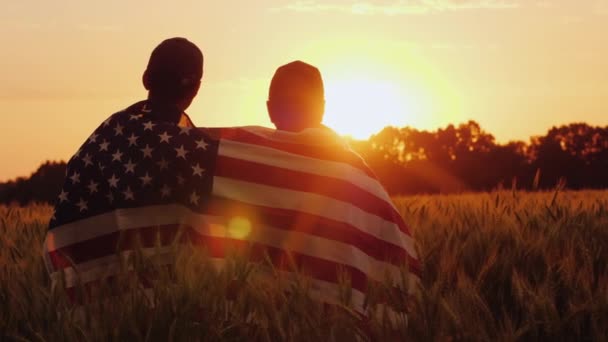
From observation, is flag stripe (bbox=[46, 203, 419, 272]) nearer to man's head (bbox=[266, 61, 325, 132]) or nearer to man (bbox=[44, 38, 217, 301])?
man (bbox=[44, 38, 217, 301])

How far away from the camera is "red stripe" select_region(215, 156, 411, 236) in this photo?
4465 millimetres

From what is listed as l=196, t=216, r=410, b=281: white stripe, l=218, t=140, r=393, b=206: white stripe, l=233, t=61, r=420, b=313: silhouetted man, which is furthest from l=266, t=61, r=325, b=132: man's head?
l=196, t=216, r=410, b=281: white stripe

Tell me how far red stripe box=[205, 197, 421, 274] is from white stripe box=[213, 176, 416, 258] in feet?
0.09

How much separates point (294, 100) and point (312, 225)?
901 millimetres

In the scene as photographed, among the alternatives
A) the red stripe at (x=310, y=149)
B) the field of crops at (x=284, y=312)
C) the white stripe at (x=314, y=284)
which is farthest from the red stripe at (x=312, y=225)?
the field of crops at (x=284, y=312)

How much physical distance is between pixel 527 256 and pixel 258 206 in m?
1.50

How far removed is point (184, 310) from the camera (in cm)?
295

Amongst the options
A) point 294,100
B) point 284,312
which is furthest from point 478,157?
point 284,312

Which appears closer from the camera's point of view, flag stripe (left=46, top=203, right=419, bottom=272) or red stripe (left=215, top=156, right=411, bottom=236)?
flag stripe (left=46, top=203, right=419, bottom=272)

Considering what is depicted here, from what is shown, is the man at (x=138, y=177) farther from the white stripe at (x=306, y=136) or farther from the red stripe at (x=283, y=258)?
the white stripe at (x=306, y=136)

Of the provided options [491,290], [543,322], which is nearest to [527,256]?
[491,290]

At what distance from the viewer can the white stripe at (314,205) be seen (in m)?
4.39

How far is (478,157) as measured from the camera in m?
34.5

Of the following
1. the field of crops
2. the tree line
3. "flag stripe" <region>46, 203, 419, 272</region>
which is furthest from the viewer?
the tree line
